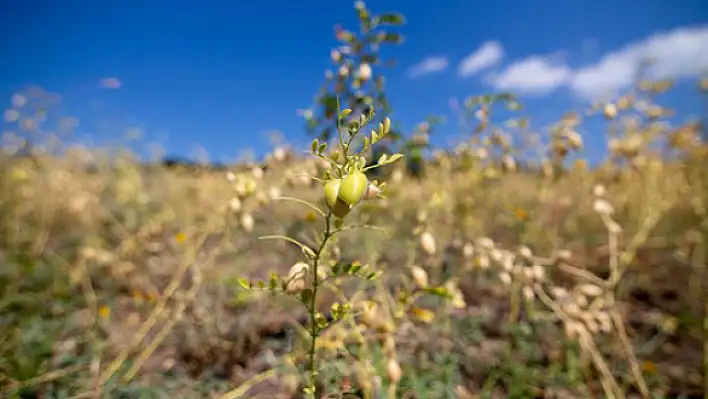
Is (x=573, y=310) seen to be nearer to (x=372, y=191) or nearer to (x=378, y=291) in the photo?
(x=378, y=291)

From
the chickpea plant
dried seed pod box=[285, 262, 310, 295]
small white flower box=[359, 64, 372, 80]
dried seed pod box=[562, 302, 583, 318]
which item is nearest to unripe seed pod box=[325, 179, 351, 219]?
the chickpea plant

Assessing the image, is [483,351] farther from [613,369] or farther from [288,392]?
[288,392]

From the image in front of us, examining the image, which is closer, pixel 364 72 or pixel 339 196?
pixel 339 196

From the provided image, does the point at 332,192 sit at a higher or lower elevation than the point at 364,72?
lower

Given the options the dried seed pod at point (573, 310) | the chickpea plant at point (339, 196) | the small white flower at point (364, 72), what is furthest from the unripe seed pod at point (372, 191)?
the dried seed pod at point (573, 310)

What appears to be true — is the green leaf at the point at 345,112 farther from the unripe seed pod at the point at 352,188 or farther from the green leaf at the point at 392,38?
the green leaf at the point at 392,38

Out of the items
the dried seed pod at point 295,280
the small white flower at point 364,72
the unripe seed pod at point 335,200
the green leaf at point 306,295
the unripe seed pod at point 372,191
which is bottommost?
the green leaf at point 306,295

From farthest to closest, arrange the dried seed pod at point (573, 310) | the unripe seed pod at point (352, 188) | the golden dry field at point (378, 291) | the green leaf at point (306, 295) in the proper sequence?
the dried seed pod at point (573, 310) < the golden dry field at point (378, 291) < the green leaf at point (306, 295) < the unripe seed pod at point (352, 188)

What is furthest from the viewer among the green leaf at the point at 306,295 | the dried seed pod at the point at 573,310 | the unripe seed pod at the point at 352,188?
the dried seed pod at the point at 573,310

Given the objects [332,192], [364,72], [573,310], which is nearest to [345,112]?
[332,192]

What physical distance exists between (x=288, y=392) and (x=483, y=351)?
809mm

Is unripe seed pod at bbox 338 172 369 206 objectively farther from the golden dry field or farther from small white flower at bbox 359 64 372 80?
small white flower at bbox 359 64 372 80

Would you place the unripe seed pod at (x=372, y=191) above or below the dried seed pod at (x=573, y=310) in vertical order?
above

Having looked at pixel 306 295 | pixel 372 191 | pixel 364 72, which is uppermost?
pixel 364 72
